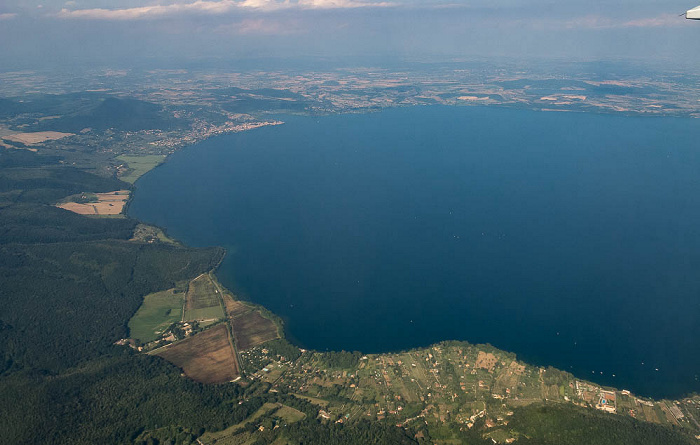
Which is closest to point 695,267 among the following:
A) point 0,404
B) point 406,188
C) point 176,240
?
point 406,188

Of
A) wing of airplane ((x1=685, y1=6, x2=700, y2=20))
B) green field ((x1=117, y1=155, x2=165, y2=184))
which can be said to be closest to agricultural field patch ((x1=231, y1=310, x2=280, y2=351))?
wing of airplane ((x1=685, y1=6, x2=700, y2=20))

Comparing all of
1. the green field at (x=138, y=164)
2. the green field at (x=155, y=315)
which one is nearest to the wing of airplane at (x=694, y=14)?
the green field at (x=155, y=315)

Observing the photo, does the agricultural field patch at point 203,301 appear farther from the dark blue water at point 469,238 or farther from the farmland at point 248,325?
the dark blue water at point 469,238

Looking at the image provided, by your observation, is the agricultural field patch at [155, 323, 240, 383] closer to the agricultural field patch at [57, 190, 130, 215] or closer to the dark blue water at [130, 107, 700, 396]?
the dark blue water at [130, 107, 700, 396]

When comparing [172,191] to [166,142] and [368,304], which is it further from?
[368,304]

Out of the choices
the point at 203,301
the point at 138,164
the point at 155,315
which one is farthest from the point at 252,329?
the point at 138,164

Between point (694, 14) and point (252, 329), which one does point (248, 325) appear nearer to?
point (252, 329)
